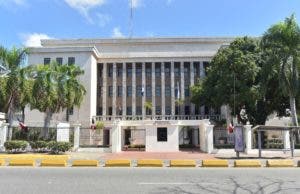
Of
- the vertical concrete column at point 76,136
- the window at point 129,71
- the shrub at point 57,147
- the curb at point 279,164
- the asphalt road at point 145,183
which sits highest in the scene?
the window at point 129,71

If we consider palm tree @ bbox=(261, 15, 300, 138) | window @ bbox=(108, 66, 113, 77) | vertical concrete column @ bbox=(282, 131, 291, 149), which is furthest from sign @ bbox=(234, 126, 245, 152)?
window @ bbox=(108, 66, 113, 77)

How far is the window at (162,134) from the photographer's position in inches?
1570

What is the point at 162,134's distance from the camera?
40.0 m

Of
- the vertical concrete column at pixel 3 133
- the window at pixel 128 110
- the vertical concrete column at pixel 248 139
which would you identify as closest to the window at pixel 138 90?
the window at pixel 128 110

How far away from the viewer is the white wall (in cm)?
3953

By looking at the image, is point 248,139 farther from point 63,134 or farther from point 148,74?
point 148,74

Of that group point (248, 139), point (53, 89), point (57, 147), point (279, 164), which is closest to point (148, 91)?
point (53, 89)

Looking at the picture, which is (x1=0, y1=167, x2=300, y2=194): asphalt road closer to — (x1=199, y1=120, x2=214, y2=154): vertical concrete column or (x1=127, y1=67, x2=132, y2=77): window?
(x1=199, y1=120, x2=214, y2=154): vertical concrete column

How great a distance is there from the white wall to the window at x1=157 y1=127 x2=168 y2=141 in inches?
12.1

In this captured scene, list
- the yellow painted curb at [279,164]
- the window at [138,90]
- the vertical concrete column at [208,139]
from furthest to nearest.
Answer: the window at [138,90] < the vertical concrete column at [208,139] < the yellow painted curb at [279,164]

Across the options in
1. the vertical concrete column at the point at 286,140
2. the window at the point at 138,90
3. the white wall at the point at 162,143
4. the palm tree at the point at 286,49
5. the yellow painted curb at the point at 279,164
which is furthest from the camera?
the window at the point at 138,90

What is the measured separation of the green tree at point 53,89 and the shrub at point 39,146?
3.45 meters

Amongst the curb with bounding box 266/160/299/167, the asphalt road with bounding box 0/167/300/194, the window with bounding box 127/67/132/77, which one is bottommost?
the asphalt road with bounding box 0/167/300/194

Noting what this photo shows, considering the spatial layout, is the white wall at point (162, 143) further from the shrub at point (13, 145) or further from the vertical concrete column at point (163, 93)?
the vertical concrete column at point (163, 93)
